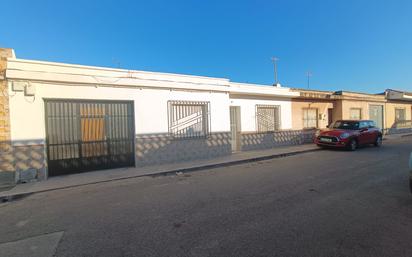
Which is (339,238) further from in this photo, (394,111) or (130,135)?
(394,111)

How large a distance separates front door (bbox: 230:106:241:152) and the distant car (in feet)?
15.6

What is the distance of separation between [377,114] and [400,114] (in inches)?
213

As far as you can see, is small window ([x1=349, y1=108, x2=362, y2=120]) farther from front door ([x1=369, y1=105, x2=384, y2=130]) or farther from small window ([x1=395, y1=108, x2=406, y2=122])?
small window ([x1=395, y1=108, x2=406, y2=122])

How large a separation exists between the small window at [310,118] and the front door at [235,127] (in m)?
5.72

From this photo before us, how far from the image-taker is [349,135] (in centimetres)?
1088

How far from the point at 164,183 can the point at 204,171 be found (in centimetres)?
184

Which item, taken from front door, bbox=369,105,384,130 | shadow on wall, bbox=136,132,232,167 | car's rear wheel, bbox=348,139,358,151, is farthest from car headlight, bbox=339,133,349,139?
front door, bbox=369,105,384,130

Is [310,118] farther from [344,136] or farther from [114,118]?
[114,118]

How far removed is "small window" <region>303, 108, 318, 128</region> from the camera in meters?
14.1

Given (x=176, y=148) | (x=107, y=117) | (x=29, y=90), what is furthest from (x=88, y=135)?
(x=176, y=148)

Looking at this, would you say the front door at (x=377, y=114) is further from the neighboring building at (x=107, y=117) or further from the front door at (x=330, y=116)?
the neighboring building at (x=107, y=117)

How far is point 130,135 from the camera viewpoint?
805 centimetres

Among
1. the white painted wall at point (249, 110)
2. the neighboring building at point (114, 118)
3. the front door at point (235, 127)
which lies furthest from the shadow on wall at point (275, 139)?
the white painted wall at point (249, 110)

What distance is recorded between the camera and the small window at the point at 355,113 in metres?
16.2
